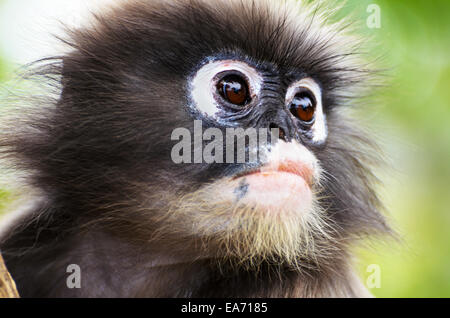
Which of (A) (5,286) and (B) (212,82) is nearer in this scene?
(A) (5,286)

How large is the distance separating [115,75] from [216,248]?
0.89 meters

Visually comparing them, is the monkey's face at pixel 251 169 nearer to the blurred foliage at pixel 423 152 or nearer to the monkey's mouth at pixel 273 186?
the monkey's mouth at pixel 273 186

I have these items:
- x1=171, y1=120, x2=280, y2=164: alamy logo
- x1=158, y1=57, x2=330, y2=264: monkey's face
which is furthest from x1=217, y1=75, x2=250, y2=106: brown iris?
x1=171, y1=120, x2=280, y2=164: alamy logo

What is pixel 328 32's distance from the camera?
9.82 feet

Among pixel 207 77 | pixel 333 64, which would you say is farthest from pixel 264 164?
pixel 333 64

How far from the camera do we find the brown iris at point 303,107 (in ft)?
8.29

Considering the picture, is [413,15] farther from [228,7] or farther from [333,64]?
[228,7]

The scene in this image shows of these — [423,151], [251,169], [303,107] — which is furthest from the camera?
[423,151]

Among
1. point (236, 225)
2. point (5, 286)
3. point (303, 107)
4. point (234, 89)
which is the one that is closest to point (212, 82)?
point (234, 89)

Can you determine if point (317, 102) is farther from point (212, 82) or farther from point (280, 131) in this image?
point (212, 82)

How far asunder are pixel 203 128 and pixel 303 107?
1.75 ft

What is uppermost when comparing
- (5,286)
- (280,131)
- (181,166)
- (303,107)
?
(303,107)

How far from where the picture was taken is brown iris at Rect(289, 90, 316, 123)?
2525mm

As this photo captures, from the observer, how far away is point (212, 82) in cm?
234
